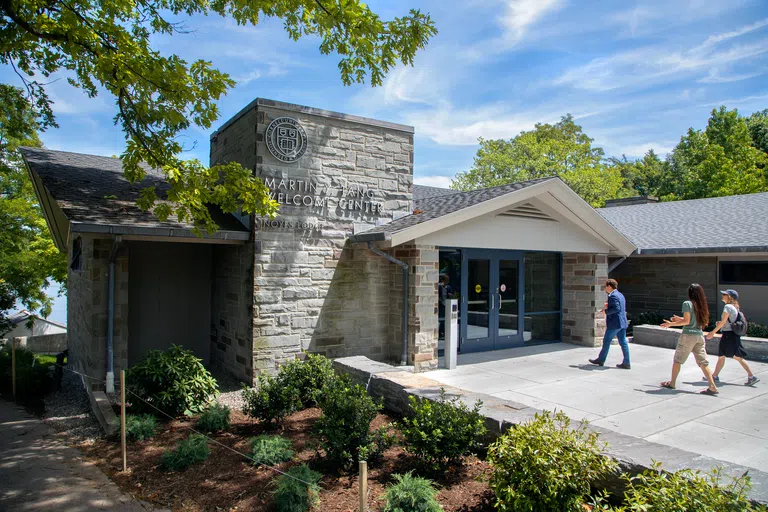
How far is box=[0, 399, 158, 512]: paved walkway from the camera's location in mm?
4500

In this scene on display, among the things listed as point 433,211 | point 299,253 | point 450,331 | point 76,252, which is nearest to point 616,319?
point 450,331

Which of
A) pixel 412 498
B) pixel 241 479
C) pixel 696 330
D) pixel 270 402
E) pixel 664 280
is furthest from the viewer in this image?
pixel 664 280

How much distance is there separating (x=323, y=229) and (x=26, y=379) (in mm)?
5975

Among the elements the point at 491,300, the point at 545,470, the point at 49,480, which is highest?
the point at 491,300

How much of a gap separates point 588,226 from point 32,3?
11.1m

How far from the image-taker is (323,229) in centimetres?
916

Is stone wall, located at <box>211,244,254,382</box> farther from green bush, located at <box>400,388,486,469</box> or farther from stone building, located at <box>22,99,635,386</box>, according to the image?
green bush, located at <box>400,388,486,469</box>

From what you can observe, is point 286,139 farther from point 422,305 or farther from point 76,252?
point 76,252

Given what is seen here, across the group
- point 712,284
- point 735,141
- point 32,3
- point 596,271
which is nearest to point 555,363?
point 596,271

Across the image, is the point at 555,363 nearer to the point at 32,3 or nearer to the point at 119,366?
the point at 119,366

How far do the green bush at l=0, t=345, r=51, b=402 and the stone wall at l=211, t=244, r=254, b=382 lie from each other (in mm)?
2985

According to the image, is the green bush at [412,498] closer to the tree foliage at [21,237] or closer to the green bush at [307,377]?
the green bush at [307,377]

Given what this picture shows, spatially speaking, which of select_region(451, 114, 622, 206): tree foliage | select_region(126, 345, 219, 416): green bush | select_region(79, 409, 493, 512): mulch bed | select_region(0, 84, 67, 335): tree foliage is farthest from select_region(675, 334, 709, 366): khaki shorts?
select_region(451, 114, 622, 206): tree foliage

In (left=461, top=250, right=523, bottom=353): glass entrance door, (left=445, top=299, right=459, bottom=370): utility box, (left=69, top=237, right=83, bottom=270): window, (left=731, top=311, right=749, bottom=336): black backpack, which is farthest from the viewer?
(left=461, top=250, right=523, bottom=353): glass entrance door
